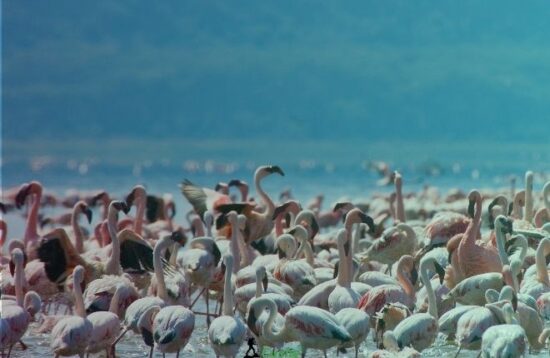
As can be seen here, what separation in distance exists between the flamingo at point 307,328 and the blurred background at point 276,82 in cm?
3622

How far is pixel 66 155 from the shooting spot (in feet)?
159

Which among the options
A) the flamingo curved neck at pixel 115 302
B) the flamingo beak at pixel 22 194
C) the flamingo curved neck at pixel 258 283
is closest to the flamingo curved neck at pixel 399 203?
the flamingo beak at pixel 22 194

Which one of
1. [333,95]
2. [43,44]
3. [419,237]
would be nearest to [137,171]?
[419,237]

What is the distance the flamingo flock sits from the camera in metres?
6.63

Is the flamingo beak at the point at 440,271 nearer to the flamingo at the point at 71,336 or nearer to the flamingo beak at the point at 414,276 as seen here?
the flamingo beak at the point at 414,276

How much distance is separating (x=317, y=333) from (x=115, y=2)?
8620 cm

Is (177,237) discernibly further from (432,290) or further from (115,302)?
(432,290)

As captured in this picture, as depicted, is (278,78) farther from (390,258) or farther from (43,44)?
(390,258)

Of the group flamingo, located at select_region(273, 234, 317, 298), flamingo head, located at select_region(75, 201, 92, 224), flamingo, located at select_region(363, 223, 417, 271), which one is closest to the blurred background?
flamingo head, located at select_region(75, 201, 92, 224)

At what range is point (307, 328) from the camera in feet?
21.7

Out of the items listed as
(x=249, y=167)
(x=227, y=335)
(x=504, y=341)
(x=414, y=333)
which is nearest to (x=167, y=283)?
(x=227, y=335)

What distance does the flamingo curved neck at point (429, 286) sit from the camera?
7011mm

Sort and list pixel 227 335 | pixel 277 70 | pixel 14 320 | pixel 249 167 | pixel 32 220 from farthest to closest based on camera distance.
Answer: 1. pixel 277 70
2. pixel 249 167
3. pixel 32 220
4. pixel 14 320
5. pixel 227 335

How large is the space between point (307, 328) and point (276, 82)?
233 ft
